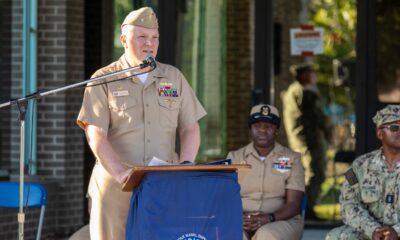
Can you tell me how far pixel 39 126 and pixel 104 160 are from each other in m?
3.80

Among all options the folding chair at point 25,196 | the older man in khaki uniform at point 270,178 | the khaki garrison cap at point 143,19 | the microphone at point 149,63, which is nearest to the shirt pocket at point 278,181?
the older man in khaki uniform at point 270,178

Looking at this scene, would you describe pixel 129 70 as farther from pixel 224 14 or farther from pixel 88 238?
pixel 224 14

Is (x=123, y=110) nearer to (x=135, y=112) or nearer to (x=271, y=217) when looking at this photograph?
(x=135, y=112)

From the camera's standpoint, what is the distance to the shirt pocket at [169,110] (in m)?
6.01

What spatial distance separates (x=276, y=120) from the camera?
798 centimetres

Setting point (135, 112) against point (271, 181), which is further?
point (271, 181)

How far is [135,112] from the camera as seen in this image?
19.6 ft

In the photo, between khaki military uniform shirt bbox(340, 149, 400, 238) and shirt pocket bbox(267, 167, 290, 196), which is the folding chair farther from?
khaki military uniform shirt bbox(340, 149, 400, 238)

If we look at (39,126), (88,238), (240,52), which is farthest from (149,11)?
(240,52)

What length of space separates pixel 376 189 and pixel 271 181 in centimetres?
105

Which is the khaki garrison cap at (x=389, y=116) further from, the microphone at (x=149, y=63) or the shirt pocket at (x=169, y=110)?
the microphone at (x=149, y=63)

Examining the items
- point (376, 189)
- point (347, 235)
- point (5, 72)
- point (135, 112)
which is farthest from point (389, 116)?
point (5, 72)

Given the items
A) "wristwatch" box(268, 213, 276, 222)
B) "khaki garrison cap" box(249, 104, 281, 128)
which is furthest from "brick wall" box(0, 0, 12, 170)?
"wristwatch" box(268, 213, 276, 222)

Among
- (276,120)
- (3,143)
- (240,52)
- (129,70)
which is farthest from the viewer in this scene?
(240,52)
